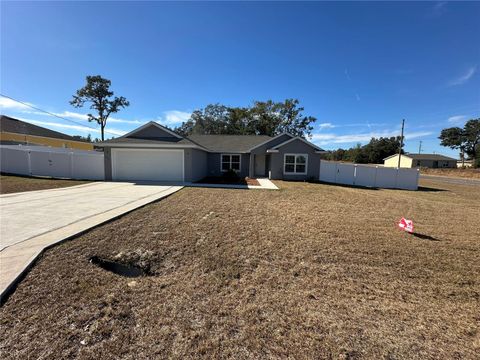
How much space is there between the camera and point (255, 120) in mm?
36531

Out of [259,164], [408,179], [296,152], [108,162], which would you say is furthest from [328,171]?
[108,162]

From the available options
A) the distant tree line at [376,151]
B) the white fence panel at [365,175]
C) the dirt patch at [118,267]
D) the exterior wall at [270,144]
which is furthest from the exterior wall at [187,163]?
the distant tree line at [376,151]

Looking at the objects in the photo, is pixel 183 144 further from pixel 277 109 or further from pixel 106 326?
pixel 277 109

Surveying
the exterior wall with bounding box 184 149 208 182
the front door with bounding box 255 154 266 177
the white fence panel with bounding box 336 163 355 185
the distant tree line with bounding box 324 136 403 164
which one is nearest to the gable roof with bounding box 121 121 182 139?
the exterior wall with bounding box 184 149 208 182

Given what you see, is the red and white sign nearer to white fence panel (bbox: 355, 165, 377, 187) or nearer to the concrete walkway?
the concrete walkway

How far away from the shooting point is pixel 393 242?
5.02 meters

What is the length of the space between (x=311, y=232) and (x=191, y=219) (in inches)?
129

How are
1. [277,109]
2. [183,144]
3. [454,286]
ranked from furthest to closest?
[277,109] → [183,144] → [454,286]

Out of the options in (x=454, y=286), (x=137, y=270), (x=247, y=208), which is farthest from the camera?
(x=247, y=208)

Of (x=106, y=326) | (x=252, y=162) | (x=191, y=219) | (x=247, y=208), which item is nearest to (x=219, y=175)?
(x=252, y=162)

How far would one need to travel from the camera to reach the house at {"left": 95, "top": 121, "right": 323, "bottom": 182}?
14.4m

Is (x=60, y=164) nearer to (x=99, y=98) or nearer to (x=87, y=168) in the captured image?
(x=87, y=168)

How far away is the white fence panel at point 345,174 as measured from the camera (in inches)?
688

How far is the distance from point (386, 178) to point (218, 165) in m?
13.5
